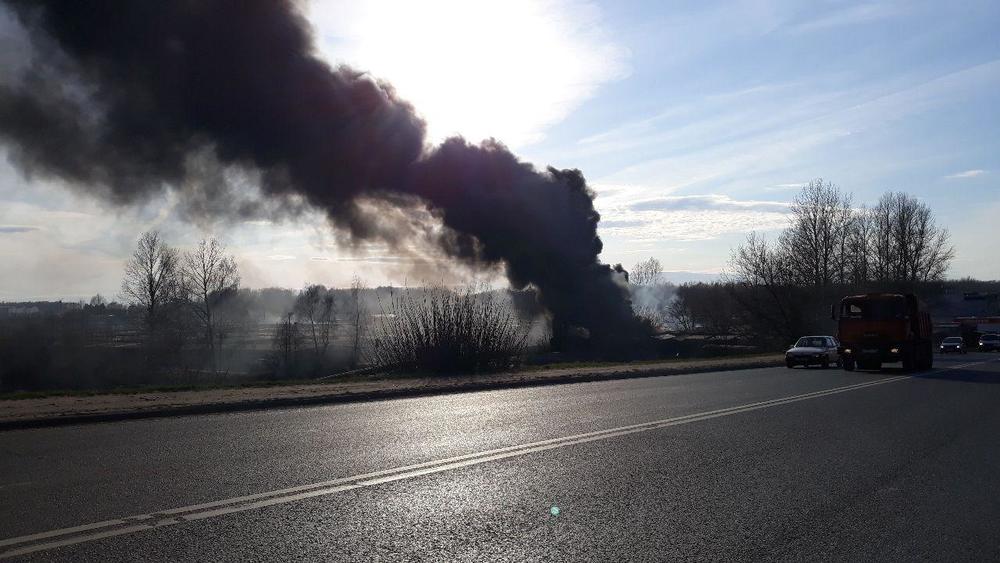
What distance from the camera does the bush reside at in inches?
927

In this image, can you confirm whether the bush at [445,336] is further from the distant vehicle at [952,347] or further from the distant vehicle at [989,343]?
the distant vehicle at [989,343]

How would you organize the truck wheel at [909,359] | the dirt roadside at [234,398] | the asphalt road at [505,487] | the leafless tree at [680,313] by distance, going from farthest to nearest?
the leafless tree at [680,313] → the truck wheel at [909,359] → the dirt roadside at [234,398] → the asphalt road at [505,487]

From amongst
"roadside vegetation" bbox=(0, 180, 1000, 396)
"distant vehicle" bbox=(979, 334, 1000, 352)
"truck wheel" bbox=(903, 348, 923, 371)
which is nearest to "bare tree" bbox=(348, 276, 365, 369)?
"roadside vegetation" bbox=(0, 180, 1000, 396)

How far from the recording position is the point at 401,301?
81.2 feet

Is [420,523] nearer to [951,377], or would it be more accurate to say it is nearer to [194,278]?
[951,377]

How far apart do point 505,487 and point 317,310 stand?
200 feet

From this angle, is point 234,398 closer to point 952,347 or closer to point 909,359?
point 909,359

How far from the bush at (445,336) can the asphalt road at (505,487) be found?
10.6 metres

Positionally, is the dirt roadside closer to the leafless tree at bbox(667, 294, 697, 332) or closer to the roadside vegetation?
the roadside vegetation

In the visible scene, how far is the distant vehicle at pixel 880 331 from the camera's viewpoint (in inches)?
1034

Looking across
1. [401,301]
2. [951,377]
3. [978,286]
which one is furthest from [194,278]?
[978,286]

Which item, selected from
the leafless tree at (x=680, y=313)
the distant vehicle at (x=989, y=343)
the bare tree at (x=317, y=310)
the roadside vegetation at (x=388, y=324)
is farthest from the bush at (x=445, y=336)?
the leafless tree at (x=680, y=313)

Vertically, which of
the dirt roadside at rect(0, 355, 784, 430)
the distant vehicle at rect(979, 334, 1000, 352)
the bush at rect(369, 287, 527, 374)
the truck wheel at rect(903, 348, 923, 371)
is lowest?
the distant vehicle at rect(979, 334, 1000, 352)

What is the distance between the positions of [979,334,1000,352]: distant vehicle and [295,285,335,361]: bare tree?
47625 mm
